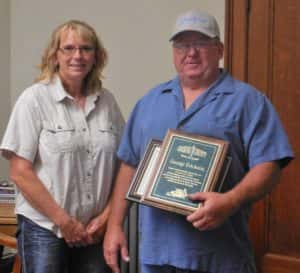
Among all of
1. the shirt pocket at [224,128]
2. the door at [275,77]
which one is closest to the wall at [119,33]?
the door at [275,77]

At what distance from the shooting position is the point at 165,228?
154 cm

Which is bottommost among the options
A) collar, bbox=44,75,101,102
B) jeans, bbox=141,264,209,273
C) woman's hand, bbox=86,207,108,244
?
woman's hand, bbox=86,207,108,244

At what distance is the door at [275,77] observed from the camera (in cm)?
228

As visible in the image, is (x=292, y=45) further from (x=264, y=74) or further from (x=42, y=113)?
(x=42, y=113)

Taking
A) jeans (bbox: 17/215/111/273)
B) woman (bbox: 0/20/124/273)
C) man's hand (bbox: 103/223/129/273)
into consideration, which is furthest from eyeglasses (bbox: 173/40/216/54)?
jeans (bbox: 17/215/111/273)

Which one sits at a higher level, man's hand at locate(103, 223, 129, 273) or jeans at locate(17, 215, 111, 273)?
man's hand at locate(103, 223, 129, 273)

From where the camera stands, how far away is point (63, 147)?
1827 millimetres

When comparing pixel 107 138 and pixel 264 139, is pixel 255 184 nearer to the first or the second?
pixel 264 139

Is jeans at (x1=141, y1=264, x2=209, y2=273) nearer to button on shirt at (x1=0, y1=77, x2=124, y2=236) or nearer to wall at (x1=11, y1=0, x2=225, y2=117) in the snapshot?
button on shirt at (x1=0, y1=77, x2=124, y2=236)

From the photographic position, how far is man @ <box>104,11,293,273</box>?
1.50 metres

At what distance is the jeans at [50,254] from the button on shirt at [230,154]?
0.40 metres

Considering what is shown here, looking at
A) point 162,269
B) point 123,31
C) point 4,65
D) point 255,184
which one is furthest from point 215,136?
point 4,65

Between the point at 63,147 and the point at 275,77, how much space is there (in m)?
0.95

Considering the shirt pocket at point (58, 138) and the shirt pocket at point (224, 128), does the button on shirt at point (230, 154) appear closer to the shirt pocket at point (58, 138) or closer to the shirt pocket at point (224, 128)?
the shirt pocket at point (224, 128)
